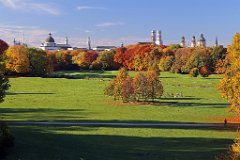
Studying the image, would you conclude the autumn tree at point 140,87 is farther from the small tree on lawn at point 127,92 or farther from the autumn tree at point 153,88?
the small tree on lawn at point 127,92

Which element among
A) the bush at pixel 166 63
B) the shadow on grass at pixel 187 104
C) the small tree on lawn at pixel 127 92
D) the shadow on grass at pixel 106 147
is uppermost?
the bush at pixel 166 63

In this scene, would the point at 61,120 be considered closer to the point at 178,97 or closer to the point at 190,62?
the point at 178,97

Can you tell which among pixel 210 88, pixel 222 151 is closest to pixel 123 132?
pixel 222 151

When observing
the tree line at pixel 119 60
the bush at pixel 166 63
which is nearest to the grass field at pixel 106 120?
the tree line at pixel 119 60

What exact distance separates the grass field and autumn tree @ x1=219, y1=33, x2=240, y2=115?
Result: 247cm

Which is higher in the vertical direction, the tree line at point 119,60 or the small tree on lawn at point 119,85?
the tree line at point 119,60

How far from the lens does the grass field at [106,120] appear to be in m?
29.8

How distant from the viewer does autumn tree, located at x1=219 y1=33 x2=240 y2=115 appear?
49309 mm

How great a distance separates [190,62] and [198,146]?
9222cm

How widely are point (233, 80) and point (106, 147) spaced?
2333 cm

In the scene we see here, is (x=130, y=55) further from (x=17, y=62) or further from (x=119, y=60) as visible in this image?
(x=17, y=62)

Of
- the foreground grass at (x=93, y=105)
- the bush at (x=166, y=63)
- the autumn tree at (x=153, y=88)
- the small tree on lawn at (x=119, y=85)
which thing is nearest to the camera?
the foreground grass at (x=93, y=105)

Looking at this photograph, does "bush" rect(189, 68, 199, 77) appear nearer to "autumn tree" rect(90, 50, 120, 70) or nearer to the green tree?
the green tree

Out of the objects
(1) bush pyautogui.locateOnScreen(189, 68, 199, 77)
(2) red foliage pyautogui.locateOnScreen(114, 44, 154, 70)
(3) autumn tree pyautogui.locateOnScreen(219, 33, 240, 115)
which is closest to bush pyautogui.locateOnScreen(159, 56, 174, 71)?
(2) red foliage pyautogui.locateOnScreen(114, 44, 154, 70)
